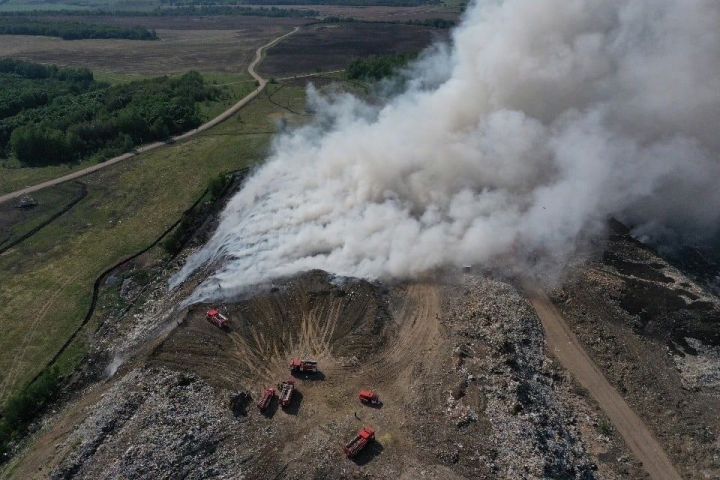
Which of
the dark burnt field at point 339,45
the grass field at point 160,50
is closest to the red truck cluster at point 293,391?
the dark burnt field at point 339,45

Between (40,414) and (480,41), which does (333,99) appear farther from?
(40,414)

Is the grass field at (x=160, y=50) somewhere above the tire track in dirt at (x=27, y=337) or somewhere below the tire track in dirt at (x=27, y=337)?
above

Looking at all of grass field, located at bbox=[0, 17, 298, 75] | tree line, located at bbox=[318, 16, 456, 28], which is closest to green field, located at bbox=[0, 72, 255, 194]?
grass field, located at bbox=[0, 17, 298, 75]

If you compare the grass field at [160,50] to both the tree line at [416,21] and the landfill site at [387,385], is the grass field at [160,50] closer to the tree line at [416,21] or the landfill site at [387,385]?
the tree line at [416,21]

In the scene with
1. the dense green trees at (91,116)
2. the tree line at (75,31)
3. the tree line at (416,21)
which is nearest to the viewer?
the dense green trees at (91,116)

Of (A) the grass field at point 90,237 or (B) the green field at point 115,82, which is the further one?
(B) the green field at point 115,82
